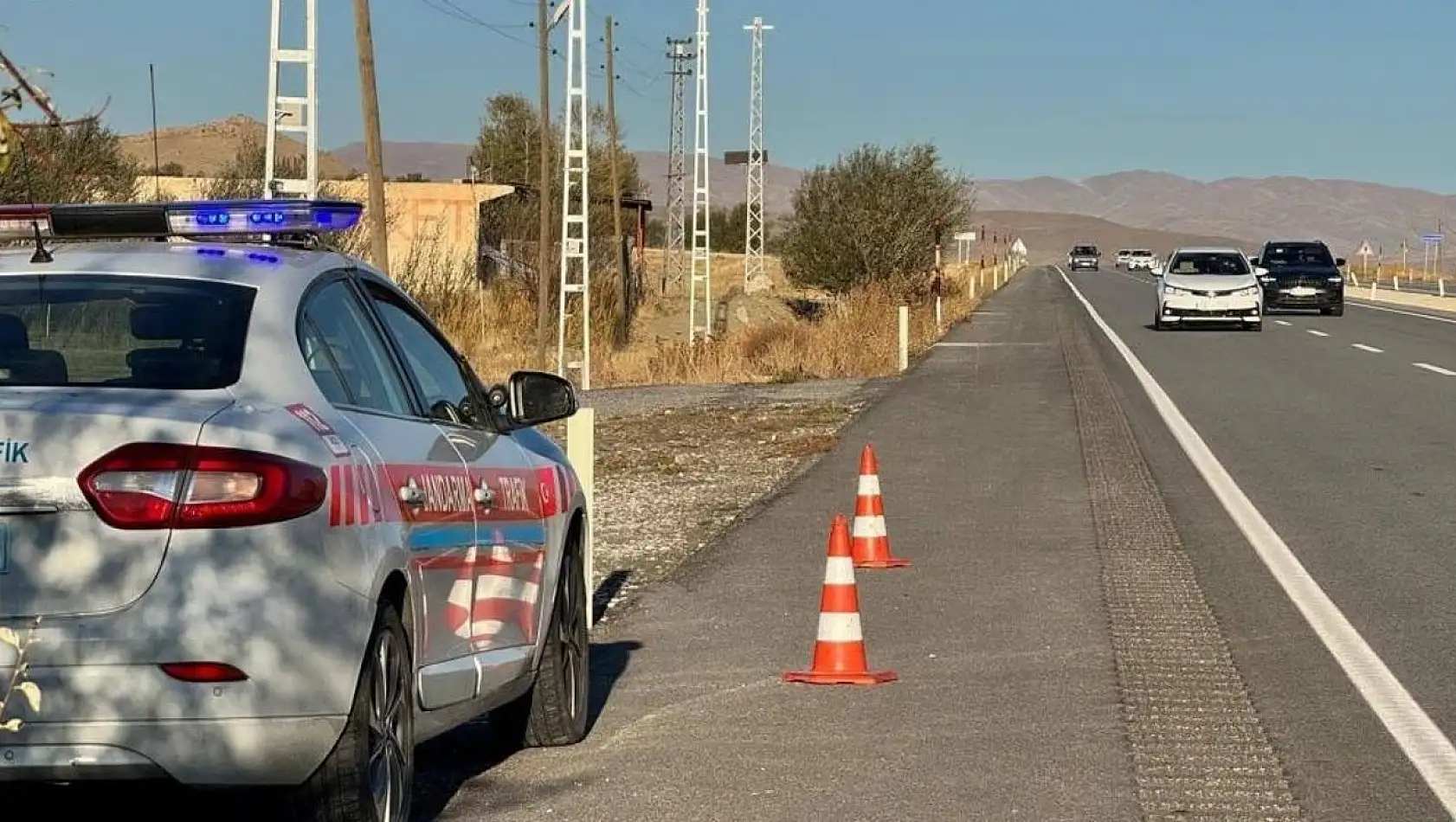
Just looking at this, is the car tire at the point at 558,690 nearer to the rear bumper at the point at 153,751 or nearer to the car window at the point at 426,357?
the car window at the point at 426,357

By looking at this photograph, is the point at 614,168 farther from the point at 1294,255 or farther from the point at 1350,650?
the point at 1350,650

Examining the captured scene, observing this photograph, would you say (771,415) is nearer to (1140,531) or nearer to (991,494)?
(991,494)

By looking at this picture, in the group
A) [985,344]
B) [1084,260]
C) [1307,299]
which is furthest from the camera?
[1084,260]

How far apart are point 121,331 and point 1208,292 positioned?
A: 3584cm

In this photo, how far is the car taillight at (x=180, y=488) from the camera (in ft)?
15.3

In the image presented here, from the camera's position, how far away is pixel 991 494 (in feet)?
50.0

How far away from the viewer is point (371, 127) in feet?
93.1

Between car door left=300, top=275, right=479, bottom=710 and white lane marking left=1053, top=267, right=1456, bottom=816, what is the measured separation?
295cm

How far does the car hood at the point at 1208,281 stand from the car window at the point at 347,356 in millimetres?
35017

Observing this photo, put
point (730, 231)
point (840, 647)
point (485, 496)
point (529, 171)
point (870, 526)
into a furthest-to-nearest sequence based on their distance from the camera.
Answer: point (730, 231) → point (529, 171) → point (870, 526) → point (840, 647) → point (485, 496)

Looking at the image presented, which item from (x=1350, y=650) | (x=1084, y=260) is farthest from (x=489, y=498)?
(x=1084, y=260)

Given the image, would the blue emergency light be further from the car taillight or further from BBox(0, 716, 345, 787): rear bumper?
BBox(0, 716, 345, 787): rear bumper

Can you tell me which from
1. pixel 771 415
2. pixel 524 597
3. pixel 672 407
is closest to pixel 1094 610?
pixel 524 597

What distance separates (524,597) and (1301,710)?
2.93 m
